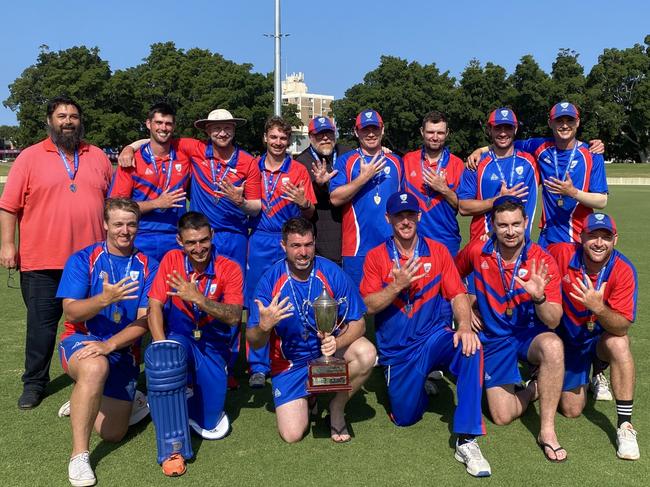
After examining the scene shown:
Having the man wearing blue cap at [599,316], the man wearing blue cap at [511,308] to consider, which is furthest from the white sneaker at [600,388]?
the man wearing blue cap at [511,308]

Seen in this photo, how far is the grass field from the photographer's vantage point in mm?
Answer: 3623

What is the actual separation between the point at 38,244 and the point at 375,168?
2959 millimetres

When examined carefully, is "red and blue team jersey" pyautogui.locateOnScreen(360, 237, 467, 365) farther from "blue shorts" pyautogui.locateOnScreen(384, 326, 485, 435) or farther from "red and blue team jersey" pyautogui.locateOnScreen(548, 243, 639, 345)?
"red and blue team jersey" pyautogui.locateOnScreen(548, 243, 639, 345)

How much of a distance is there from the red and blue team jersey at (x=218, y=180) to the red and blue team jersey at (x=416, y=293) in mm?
1600

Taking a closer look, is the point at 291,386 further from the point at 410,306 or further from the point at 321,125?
the point at 321,125

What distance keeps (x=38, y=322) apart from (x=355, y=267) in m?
2.83

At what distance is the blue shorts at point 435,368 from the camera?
12.4 feet

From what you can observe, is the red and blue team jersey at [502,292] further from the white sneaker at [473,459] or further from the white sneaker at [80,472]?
the white sneaker at [80,472]

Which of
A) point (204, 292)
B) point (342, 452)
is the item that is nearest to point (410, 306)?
point (342, 452)

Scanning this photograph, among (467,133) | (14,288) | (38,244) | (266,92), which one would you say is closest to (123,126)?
(266,92)

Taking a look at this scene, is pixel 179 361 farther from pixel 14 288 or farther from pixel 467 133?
pixel 467 133

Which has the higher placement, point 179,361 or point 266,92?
point 266,92

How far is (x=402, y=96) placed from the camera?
191ft

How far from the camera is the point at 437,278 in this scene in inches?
175
